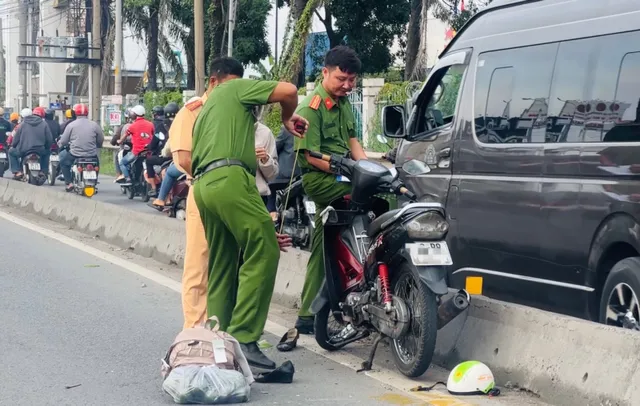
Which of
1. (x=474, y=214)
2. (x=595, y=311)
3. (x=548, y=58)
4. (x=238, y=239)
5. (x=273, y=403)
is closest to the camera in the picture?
(x=273, y=403)

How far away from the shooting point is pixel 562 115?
7.02m

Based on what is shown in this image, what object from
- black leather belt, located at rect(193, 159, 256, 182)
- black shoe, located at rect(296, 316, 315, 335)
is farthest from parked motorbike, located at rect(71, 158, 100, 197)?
black leather belt, located at rect(193, 159, 256, 182)

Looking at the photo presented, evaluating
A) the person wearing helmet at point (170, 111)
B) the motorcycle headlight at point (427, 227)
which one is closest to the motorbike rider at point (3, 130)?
the person wearing helmet at point (170, 111)

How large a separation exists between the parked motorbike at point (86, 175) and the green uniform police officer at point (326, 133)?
14.4 m

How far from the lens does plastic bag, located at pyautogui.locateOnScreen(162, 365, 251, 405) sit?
18.8 feet

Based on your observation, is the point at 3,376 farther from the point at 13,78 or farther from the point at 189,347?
the point at 13,78

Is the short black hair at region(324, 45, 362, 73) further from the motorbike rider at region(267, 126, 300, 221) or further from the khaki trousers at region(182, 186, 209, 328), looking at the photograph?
the motorbike rider at region(267, 126, 300, 221)

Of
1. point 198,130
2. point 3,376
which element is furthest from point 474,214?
point 3,376

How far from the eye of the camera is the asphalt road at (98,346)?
6.11 m

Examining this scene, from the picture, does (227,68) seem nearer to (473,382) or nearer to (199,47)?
(473,382)

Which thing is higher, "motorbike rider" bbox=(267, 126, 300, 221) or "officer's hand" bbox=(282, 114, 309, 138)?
"officer's hand" bbox=(282, 114, 309, 138)

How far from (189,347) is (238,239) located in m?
0.74

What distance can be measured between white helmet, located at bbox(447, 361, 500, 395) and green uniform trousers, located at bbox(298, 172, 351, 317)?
148 cm

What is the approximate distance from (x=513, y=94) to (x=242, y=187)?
2.28m
